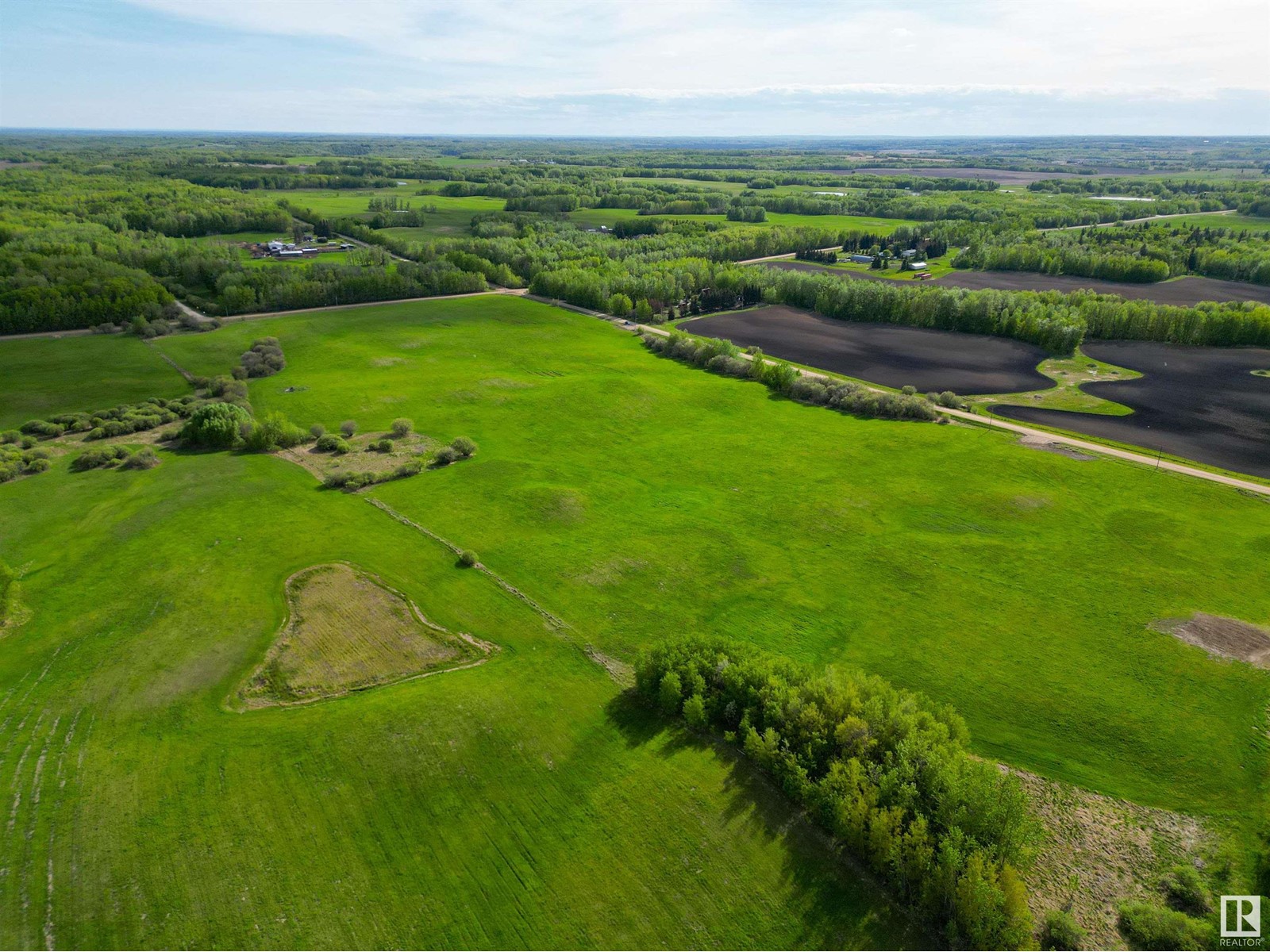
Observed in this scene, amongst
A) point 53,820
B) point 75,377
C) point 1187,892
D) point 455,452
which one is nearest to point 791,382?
point 455,452

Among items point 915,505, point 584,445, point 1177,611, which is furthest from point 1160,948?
point 584,445

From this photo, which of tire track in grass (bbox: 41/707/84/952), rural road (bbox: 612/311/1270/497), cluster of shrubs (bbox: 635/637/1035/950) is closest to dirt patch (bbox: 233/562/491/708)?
tire track in grass (bbox: 41/707/84/952)

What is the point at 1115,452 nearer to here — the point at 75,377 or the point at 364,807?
the point at 364,807

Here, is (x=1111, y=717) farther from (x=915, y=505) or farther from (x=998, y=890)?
(x=915, y=505)

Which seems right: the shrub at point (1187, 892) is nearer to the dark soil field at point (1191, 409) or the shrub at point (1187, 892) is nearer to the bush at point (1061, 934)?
the bush at point (1061, 934)

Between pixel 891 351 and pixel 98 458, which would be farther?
pixel 891 351
